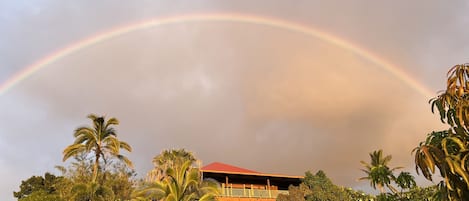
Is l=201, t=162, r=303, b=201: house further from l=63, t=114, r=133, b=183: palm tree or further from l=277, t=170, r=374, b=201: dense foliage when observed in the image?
l=63, t=114, r=133, b=183: palm tree

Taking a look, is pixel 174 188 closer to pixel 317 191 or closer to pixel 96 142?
pixel 96 142

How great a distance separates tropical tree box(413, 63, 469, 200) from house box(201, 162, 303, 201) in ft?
103

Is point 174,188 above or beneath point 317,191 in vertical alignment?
beneath

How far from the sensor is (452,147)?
24.0 feet

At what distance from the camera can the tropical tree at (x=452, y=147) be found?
6.79 meters

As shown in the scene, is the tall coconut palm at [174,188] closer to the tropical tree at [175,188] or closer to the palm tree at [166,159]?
the tropical tree at [175,188]

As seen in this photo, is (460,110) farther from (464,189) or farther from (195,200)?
(195,200)

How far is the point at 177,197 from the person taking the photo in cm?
2427

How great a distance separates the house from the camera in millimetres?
39000

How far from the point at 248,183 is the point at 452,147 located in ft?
124

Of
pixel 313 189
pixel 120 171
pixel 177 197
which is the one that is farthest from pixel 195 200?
pixel 313 189

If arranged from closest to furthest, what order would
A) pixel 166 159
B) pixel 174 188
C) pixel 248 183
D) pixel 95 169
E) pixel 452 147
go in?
1. pixel 452 147
2. pixel 174 188
3. pixel 95 169
4. pixel 166 159
5. pixel 248 183

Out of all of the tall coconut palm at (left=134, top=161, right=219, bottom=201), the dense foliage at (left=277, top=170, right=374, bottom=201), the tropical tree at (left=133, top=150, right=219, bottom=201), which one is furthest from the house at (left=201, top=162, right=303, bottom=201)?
the tall coconut palm at (left=134, top=161, right=219, bottom=201)

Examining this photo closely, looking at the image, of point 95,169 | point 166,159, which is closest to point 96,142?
point 95,169
